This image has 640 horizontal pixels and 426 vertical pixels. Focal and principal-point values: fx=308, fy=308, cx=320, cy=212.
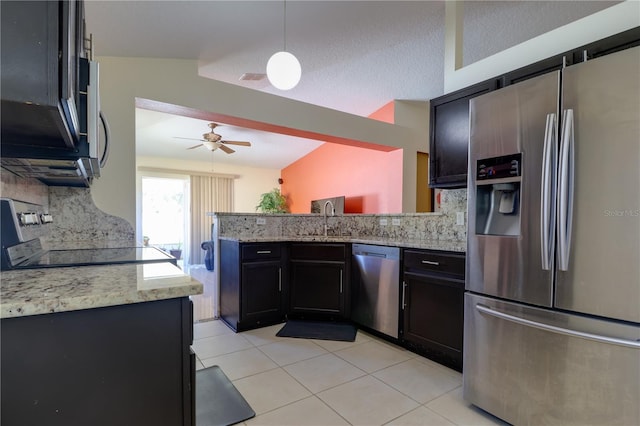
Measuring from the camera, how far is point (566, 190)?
53.4 inches

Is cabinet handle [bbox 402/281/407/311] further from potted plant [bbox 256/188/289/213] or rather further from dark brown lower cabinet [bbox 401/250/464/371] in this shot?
potted plant [bbox 256/188/289/213]

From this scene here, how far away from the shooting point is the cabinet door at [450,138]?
7.65 feet

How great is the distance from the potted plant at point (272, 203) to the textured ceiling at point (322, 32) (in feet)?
12.5

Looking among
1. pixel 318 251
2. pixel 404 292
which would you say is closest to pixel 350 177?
pixel 318 251

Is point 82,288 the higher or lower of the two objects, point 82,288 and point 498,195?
the lower

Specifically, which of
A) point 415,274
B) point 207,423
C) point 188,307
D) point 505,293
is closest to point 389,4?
point 415,274

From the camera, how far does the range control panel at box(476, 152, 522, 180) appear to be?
1.57 metres

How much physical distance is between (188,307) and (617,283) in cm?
162

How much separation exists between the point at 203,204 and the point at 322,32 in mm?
5266

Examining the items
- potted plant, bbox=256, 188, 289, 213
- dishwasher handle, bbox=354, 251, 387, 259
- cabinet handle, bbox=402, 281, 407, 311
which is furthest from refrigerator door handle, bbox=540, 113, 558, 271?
potted plant, bbox=256, 188, 289, 213

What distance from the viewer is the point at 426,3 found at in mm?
2834

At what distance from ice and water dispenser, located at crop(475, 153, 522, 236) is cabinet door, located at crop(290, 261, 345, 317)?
155 cm

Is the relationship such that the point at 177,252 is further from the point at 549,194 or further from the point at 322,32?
the point at 549,194

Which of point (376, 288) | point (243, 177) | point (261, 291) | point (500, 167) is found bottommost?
point (261, 291)
